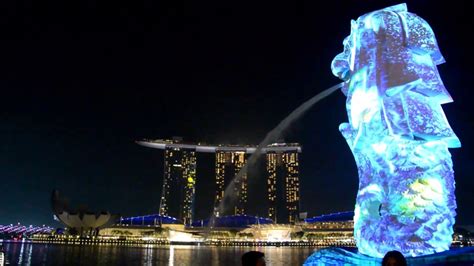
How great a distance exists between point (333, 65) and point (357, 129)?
131 inches

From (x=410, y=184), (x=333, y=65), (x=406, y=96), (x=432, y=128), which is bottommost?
(x=410, y=184)

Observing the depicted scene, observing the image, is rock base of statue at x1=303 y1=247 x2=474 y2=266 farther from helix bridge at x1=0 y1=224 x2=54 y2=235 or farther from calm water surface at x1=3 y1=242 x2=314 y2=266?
helix bridge at x1=0 y1=224 x2=54 y2=235

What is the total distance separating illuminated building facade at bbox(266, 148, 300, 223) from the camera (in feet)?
472

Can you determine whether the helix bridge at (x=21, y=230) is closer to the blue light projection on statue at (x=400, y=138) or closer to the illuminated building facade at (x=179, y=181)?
the illuminated building facade at (x=179, y=181)

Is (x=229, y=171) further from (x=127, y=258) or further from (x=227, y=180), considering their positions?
(x=127, y=258)

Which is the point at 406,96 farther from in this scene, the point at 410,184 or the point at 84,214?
the point at 84,214

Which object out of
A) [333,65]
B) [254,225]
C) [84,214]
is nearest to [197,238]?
[254,225]

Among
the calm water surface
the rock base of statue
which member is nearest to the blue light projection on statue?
the rock base of statue

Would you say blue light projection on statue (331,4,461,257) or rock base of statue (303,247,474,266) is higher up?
blue light projection on statue (331,4,461,257)

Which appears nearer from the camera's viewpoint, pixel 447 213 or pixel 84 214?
pixel 447 213

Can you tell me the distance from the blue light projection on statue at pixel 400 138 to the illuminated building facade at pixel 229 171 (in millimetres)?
136839

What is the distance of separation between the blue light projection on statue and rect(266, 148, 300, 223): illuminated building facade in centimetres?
12550

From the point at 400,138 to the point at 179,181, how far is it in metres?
137

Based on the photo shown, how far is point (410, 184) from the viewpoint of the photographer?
49.4 ft
